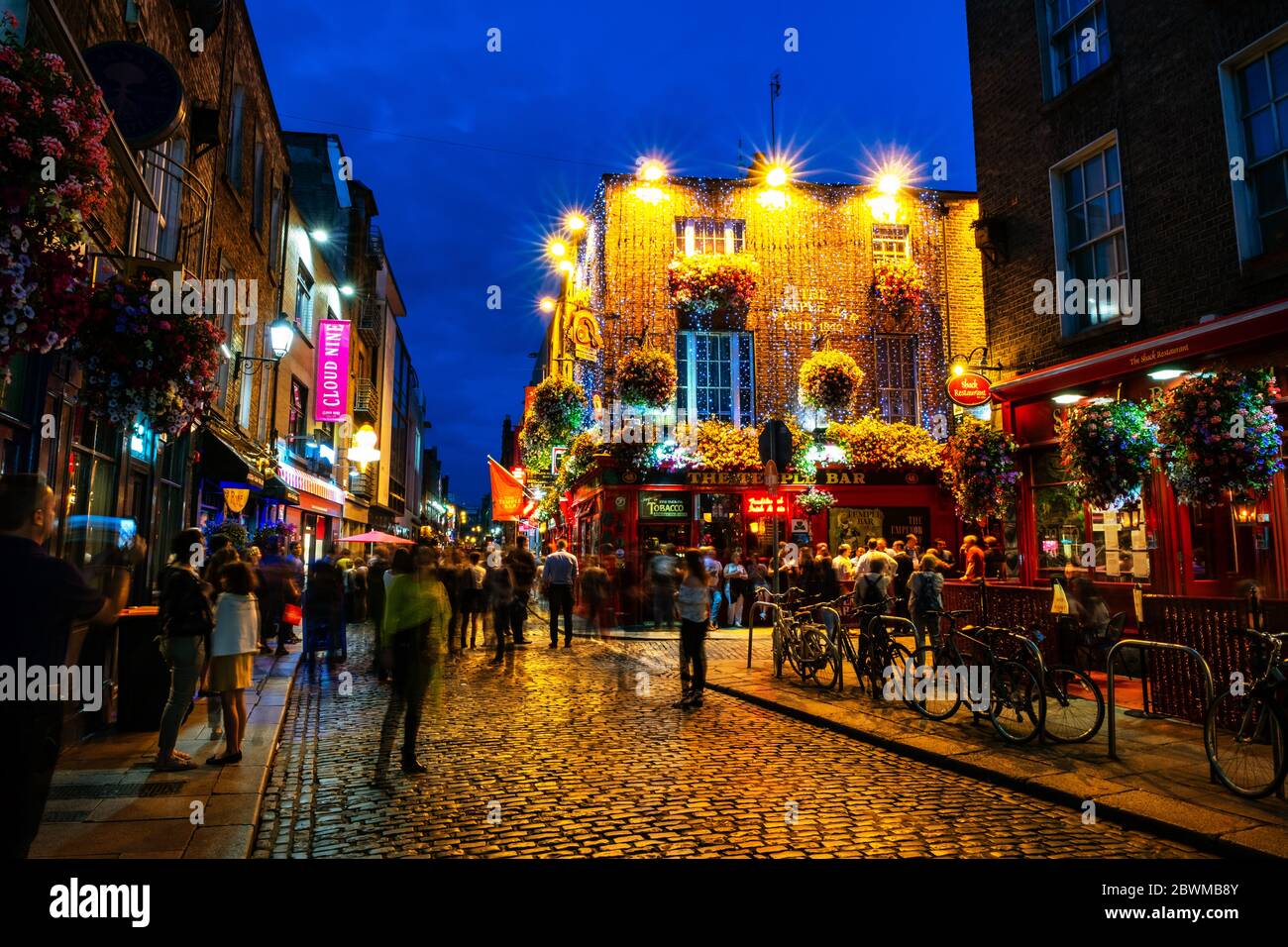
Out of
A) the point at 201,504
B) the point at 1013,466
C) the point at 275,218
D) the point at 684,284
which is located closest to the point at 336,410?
the point at 275,218

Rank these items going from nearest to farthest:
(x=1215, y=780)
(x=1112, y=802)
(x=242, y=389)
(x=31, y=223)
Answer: (x=31, y=223)
(x=1112, y=802)
(x=1215, y=780)
(x=242, y=389)

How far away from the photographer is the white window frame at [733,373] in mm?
21094

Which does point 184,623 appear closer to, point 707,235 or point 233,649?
point 233,649

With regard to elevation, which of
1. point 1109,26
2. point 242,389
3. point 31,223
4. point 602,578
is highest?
point 1109,26

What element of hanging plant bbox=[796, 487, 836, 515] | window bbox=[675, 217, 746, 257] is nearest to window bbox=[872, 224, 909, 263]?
window bbox=[675, 217, 746, 257]

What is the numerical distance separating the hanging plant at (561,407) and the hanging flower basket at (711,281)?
369cm

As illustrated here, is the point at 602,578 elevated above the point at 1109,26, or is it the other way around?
the point at 1109,26

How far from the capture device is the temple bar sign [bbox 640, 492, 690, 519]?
66.3 feet

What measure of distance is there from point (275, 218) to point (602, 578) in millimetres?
13082

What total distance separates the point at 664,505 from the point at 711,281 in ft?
19.7

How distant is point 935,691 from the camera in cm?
818

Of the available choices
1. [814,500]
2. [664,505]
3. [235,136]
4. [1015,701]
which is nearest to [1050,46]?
[814,500]

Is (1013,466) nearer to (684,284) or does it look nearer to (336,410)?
(684,284)

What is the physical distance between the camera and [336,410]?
84.2 feet
